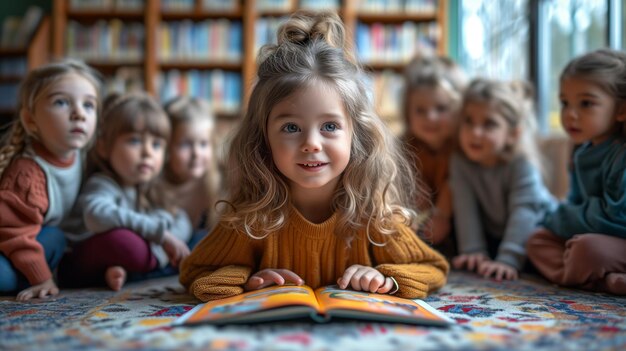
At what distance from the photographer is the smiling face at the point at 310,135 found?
1143 mm

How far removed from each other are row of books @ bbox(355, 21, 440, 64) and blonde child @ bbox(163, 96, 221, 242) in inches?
66.5

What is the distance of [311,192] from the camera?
49.5 inches

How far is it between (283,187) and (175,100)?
100 centimetres

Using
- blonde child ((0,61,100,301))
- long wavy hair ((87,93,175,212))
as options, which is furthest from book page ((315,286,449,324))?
long wavy hair ((87,93,175,212))

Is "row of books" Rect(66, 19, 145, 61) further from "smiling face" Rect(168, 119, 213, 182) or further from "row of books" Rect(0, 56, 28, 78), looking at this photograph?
"smiling face" Rect(168, 119, 213, 182)

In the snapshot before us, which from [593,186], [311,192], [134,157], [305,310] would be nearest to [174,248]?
[134,157]

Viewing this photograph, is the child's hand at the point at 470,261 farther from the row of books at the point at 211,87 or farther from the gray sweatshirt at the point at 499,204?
the row of books at the point at 211,87

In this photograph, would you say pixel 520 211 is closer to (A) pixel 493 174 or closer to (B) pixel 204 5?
(A) pixel 493 174

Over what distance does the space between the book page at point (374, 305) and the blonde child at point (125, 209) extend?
0.60m

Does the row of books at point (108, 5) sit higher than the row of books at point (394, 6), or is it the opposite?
the row of books at point (108, 5)

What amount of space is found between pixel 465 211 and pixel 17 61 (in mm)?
3250

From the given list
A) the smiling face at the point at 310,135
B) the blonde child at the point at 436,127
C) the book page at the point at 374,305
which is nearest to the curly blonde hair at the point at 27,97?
the smiling face at the point at 310,135

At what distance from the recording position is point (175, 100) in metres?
2.08

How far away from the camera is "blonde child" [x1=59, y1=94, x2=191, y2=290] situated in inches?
58.1
